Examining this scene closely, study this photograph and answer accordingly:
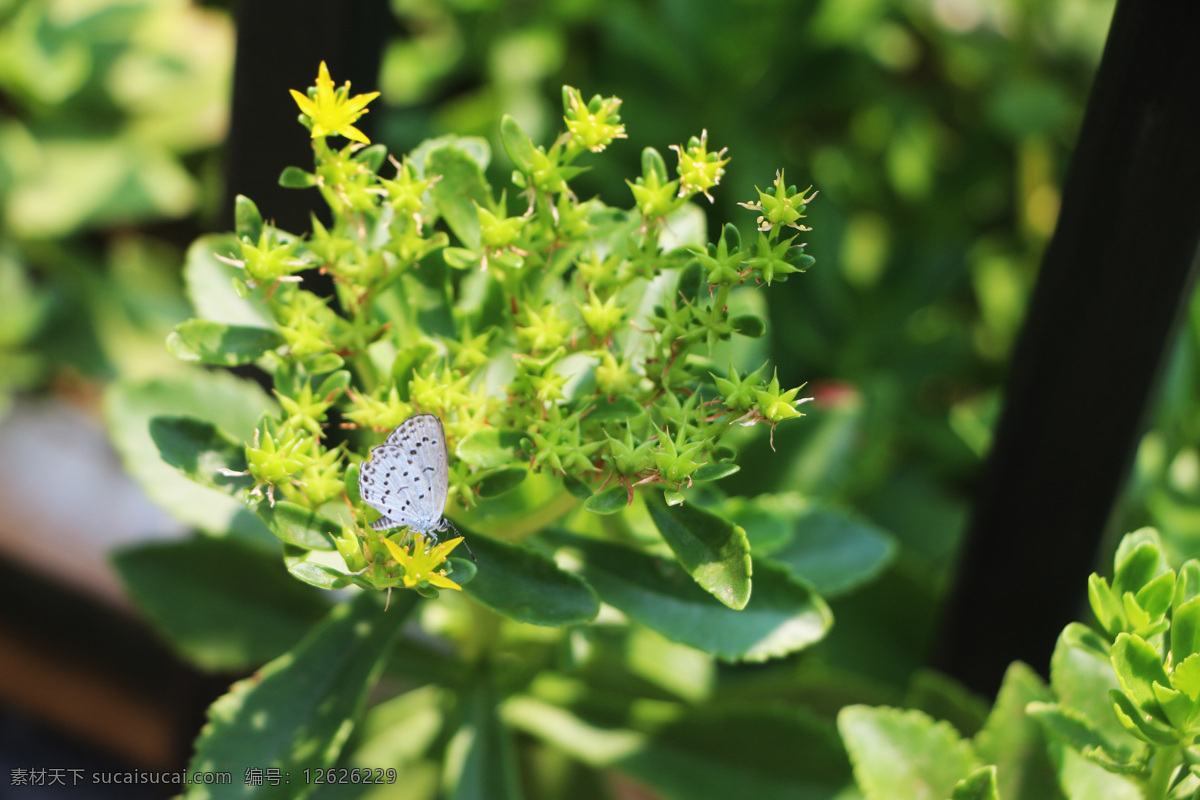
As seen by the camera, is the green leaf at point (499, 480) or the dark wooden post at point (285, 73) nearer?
the green leaf at point (499, 480)

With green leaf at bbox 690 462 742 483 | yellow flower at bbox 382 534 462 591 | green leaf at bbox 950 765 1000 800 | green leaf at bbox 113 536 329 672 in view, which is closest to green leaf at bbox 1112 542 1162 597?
green leaf at bbox 950 765 1000 800

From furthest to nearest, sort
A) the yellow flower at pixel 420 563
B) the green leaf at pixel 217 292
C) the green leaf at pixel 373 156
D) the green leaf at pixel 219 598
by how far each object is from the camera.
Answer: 1. the green leaf at pixel 219 598
2. the green leaf at pixel 217 292
3. the green leaf at pixel 373 156
4. the yellow flower at pixel 420 563

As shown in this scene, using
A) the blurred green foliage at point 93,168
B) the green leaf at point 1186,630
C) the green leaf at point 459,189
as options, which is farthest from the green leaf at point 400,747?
the blurred green foliage at point 93,168

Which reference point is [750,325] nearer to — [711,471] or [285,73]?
[711,471]

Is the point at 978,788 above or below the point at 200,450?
below

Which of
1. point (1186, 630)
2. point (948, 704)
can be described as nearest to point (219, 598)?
point (948, 704)

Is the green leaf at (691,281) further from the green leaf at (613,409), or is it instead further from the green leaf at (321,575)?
the green leaf at (321,575)
